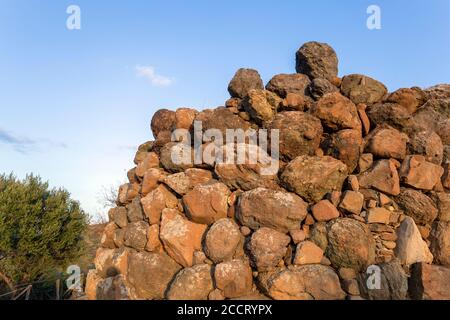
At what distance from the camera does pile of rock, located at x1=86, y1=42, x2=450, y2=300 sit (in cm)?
472

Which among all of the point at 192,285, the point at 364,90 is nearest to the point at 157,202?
the point at 192,285

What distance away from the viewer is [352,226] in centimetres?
479

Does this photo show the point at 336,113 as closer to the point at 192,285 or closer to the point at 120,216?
the point at 192,285

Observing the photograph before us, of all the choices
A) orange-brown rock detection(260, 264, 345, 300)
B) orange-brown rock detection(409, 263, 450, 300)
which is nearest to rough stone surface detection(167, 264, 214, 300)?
orange-brown rock detection(260, 264, 345, 300)

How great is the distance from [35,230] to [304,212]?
696cm

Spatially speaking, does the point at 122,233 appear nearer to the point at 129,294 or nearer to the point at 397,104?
the point at 129,294

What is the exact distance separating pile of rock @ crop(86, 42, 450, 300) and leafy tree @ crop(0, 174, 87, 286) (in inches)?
120

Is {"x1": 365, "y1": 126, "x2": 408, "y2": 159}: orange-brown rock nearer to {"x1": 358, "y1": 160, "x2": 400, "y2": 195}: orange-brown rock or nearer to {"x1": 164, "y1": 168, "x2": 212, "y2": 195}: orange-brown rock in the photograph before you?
{"x1": 358, "y1": 160, "x2": 400, "y2": 195}: orange-brown rock

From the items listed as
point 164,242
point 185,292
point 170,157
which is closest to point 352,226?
point 185,292

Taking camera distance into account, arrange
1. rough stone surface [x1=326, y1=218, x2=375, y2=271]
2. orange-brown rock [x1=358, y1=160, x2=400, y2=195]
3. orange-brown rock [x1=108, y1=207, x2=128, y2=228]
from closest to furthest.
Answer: rough stone surface [x1=326, y1=218, x2=375, y2=271]
orange-brown rock [x1=358, y1=160, x2=400, y2=195]
orange-brown rock [x1=108, y1=207, x2=128, y2=228]

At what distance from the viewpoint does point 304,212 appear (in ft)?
16.6

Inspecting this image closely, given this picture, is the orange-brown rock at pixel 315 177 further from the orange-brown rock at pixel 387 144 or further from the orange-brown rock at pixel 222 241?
the orange-brown rock at pixel 222 241
